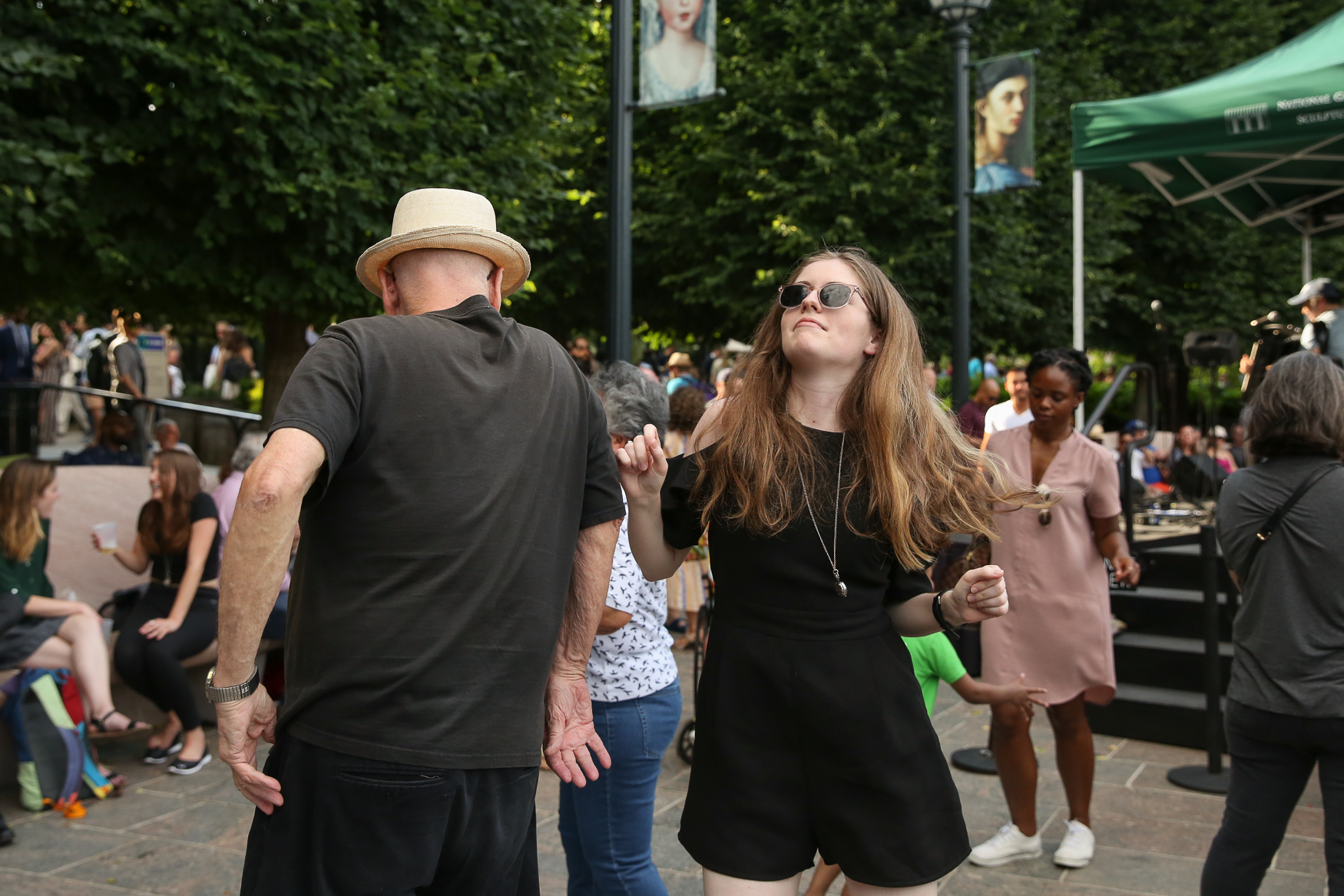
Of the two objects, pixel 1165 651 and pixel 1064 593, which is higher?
pixel 1064 593

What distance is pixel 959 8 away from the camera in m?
10.1

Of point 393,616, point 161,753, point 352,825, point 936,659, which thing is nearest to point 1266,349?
point 936,659

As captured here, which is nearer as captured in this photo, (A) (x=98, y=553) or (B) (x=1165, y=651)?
(B) (x=1165, y=651)

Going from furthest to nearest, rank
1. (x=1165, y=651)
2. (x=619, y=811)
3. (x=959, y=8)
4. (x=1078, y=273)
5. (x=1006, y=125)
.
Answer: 1. (x=1006, y=125)
2. (x=959, y=8)
3. (x=1078, y=273)
4. (x=1165, y=651)
5. (x=619, y=811)

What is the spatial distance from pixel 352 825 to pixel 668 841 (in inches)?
117

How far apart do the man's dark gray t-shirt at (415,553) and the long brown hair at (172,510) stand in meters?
4.42

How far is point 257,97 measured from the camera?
7707mm

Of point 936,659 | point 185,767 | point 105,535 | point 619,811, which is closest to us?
point 619,811

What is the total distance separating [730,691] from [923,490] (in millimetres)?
607

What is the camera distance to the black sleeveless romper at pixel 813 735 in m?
2.36

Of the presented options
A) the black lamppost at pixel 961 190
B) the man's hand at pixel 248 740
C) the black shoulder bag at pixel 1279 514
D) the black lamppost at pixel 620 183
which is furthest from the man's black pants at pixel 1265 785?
the black lamppost at pixel 961 190

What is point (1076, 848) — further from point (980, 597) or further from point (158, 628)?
point (158, 628)

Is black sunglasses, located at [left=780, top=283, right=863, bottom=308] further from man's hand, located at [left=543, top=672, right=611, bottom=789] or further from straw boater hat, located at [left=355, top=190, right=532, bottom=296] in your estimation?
man's hand, located at [left=543, top=672, right=611, bottom=789]

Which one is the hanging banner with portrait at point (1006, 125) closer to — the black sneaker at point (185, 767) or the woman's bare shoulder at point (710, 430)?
the black sneaker at point (185, 767)
